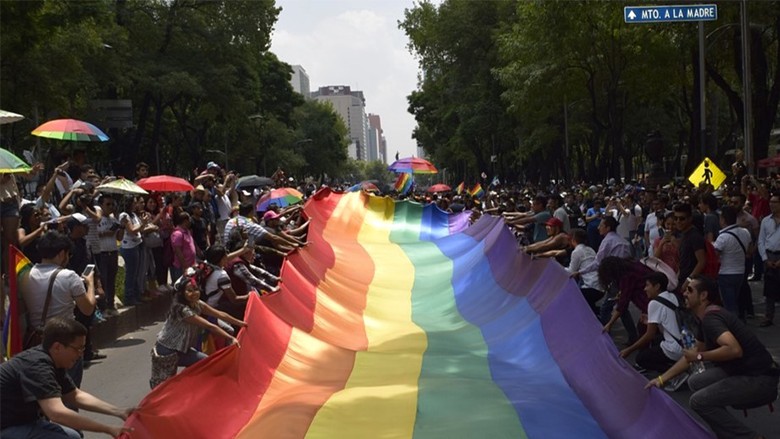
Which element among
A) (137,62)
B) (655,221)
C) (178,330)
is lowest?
(178,330)

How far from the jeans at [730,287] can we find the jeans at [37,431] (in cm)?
1045

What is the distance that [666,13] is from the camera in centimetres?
1905

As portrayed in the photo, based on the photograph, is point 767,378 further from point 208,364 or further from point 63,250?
point 63,250

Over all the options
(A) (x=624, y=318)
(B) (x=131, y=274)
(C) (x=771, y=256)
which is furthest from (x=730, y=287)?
(B) (x=131, y=274)

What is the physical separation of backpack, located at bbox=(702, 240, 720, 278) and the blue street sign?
686 centimetres

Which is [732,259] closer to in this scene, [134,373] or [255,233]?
[255,233]

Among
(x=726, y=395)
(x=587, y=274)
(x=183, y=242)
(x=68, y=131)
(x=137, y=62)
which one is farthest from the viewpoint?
(x=137, y=62)

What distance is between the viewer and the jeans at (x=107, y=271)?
51.3 feet

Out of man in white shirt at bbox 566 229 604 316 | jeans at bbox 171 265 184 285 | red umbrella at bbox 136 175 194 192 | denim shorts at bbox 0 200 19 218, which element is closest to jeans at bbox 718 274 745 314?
man in white shirt at bbox 566 229 604 316

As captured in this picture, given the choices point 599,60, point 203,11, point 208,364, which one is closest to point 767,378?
point 208,364

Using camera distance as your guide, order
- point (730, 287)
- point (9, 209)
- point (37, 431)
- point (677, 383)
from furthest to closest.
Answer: point (730, 287) < point (9, 209) < point (677, 383) < point (37, 431)

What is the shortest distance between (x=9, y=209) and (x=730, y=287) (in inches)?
404

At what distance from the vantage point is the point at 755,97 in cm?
3072

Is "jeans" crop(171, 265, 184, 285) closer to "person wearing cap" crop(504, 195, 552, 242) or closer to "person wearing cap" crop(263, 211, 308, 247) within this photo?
"person wearing cap" crop(263, 211, 308, 247)
